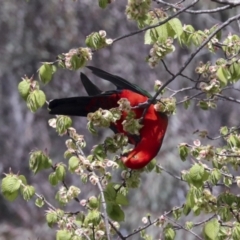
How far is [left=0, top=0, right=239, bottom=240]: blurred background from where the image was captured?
3.96 metres

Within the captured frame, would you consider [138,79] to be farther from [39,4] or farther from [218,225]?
[218,225]

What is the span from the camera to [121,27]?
4.13 metres

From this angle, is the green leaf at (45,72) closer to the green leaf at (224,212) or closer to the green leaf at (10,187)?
the green leaf at (10,187)

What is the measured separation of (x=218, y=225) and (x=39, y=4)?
9.89 feet

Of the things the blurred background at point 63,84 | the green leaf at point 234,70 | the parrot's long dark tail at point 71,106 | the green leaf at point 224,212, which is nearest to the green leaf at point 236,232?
the green leaf at point 224,212

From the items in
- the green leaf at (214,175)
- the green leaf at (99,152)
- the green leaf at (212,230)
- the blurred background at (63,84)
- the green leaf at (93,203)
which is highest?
the green leaf at (99,152)

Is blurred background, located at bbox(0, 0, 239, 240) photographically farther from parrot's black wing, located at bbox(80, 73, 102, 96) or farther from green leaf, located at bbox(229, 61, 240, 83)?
green leaf, located at bbox(229, 61, 240, 83)

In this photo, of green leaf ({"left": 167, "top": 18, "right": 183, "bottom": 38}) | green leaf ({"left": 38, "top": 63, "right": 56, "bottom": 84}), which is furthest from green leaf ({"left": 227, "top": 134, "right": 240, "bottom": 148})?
green leaf ({"left": 38, "top": 63, "right": 56, "bottom": 84})

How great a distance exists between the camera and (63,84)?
4137mm

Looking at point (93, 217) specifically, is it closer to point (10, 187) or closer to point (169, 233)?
point (10, 187)

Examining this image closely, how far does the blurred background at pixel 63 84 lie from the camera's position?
156 inches

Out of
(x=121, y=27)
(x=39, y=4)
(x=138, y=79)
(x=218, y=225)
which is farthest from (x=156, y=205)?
(x=218, y=225)

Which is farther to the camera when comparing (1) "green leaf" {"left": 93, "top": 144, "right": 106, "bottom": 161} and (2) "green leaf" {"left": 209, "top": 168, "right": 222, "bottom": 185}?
(2) "green leaf" {"left": 209, "top": 168, "right": 222, "bottom": 185}

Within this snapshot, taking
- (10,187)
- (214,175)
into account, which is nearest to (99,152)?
(10,187)
